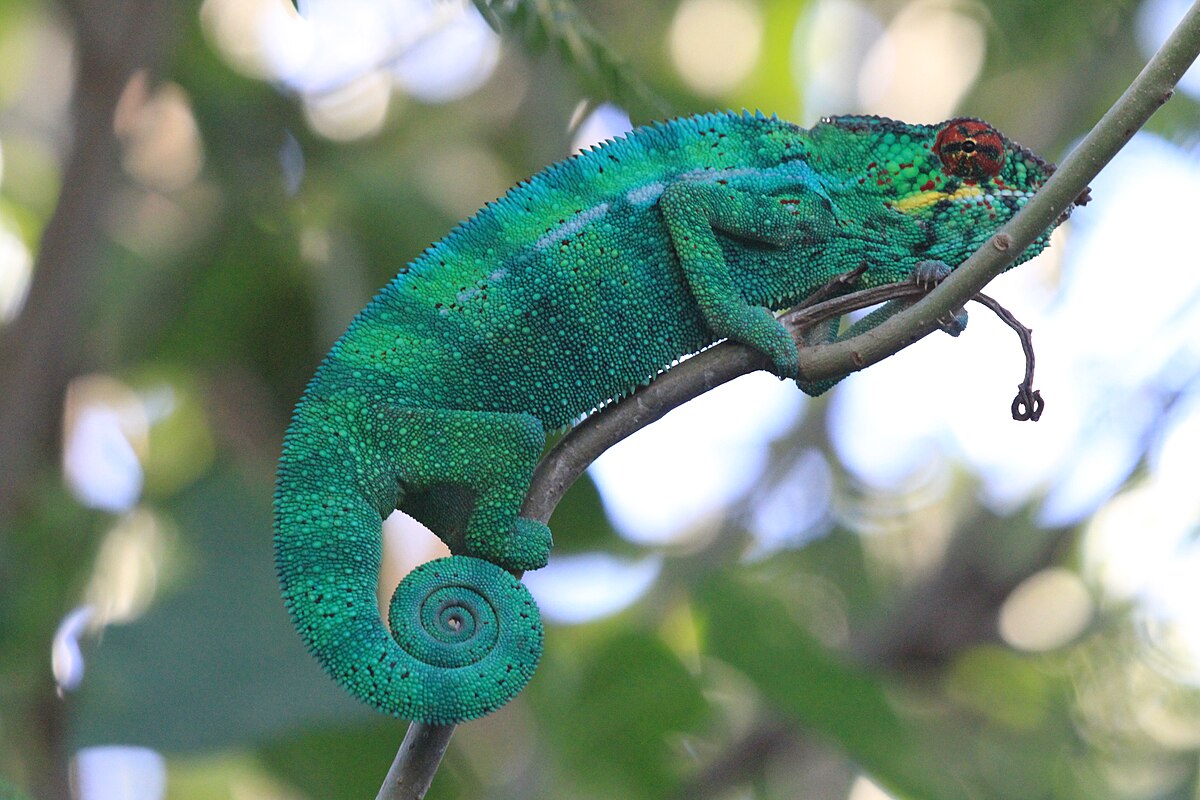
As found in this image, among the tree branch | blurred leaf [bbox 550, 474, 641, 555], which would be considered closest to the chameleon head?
the tree branch

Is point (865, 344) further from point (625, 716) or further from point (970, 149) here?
point (625, 716)

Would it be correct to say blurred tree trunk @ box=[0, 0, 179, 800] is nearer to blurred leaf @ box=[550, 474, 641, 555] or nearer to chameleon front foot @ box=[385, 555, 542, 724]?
blurred leaf @ box=[550, 474, 641, 555]

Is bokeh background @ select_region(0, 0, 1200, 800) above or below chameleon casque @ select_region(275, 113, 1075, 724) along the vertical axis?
below

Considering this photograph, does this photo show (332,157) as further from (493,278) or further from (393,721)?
(493,278)

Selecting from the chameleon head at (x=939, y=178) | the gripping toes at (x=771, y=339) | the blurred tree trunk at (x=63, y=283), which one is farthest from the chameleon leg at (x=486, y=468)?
the blurred tree trunk at (x=63, y=283)

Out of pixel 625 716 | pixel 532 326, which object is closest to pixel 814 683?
pixel 625 716

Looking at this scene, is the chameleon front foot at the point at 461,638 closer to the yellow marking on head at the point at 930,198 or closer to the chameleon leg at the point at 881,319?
the chameleon leg at the point at 881,319

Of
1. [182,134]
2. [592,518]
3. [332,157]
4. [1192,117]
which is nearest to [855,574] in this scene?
[592,518]
